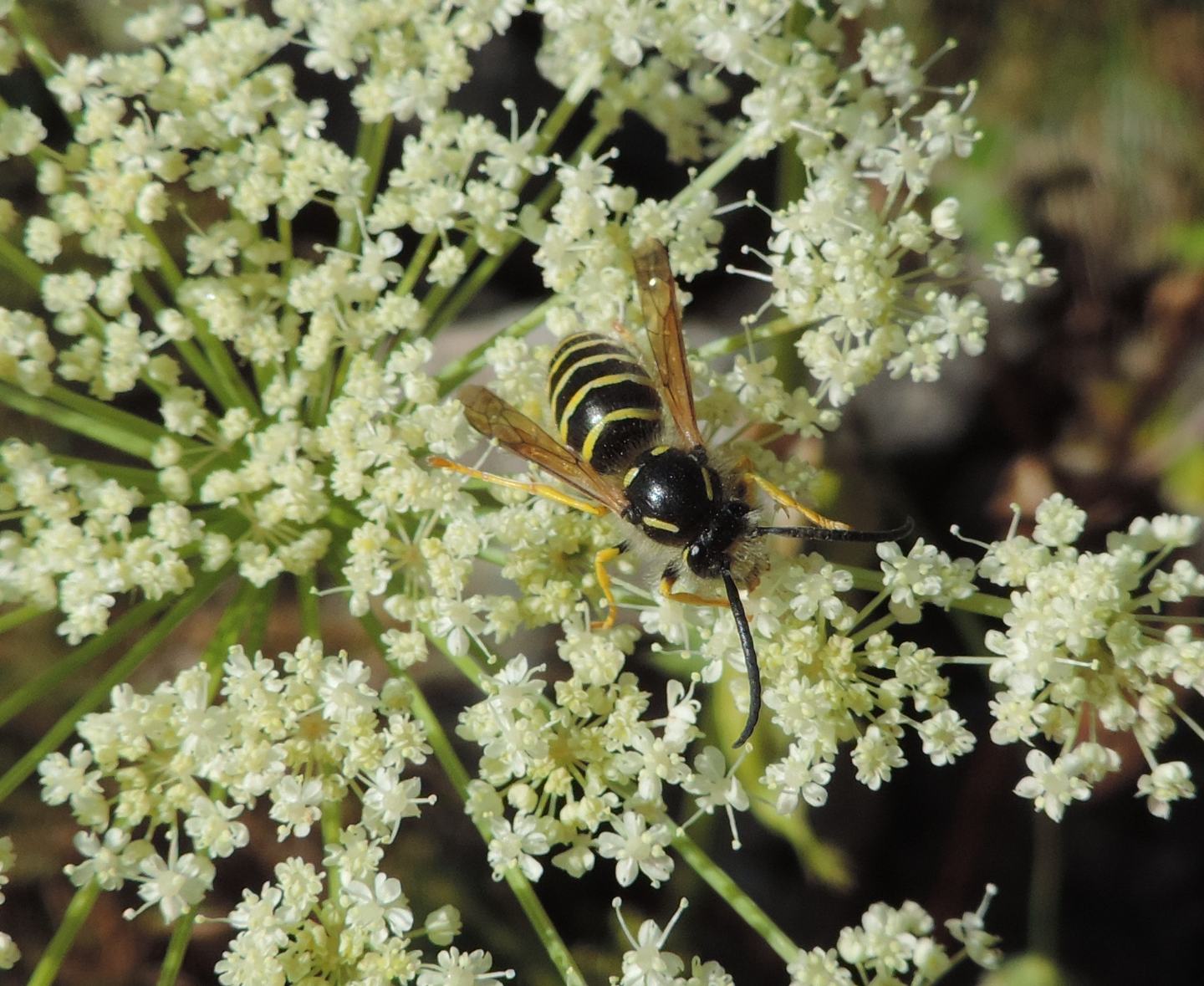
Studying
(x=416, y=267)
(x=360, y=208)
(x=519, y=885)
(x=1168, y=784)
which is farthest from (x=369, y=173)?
(x=1168, y=784)

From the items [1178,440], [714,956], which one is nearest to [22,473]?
[714,956]

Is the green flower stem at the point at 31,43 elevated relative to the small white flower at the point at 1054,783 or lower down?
elevated

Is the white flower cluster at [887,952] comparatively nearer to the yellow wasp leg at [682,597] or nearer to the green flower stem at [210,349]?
the yellow wasp leg at [682,597]

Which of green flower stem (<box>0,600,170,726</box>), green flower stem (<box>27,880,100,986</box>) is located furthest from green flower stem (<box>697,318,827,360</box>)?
green flower stem (<box>27,880,100,986</box>)

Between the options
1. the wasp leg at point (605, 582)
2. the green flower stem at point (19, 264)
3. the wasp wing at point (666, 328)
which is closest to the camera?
the wasp leg at point (605, 582)

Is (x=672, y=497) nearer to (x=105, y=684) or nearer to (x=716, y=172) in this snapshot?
(x=716, y=172)

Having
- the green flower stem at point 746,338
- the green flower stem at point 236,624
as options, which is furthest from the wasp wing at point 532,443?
the green flower stem at point 236,624

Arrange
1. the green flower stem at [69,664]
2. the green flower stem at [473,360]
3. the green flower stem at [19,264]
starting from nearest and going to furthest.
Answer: the green flower stem at [69,664] < the green flower stem at [19,264] < the green flower stem at [473,360]
